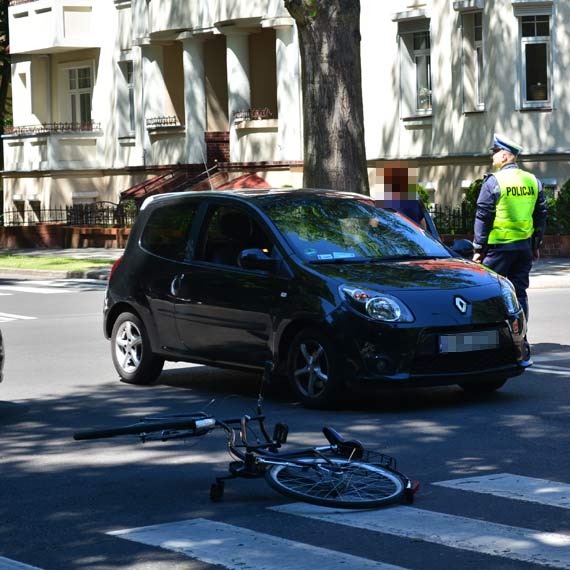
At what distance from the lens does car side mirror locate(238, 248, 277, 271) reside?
11.2m

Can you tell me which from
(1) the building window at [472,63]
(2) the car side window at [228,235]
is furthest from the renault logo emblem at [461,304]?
(1) the building window at [472,63]

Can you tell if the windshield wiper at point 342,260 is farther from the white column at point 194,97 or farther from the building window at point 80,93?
the building window at point 80,93

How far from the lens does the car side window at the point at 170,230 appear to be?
40.3 ft

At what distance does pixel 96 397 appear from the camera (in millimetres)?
11938

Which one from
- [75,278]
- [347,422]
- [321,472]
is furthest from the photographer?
[75,278]

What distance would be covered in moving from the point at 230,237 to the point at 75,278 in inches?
673

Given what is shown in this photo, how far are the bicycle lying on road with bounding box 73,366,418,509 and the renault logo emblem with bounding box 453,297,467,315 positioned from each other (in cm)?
304

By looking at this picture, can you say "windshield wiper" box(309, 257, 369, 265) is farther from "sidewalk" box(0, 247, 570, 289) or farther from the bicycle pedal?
"sidewalk" box(0, 247, 570, 289)

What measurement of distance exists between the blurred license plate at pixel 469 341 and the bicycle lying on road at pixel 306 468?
2.89 m

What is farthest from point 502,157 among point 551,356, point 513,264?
point 551,356

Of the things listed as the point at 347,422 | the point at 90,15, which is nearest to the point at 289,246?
the point at 347,422

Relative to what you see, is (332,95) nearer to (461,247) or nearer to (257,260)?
(461,247)

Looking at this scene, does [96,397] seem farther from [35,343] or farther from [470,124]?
[470,124]

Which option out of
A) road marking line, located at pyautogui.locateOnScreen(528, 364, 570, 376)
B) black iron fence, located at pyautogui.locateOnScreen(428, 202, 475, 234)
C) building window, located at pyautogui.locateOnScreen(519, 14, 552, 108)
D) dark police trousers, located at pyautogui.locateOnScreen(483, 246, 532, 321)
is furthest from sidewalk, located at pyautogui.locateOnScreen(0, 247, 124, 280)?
road marking line, located at pyautogui.locateOnScreen(528, 364, 570, 376)
